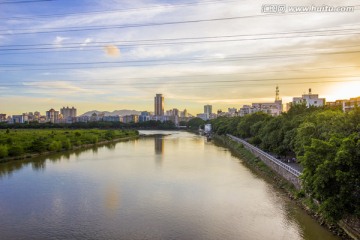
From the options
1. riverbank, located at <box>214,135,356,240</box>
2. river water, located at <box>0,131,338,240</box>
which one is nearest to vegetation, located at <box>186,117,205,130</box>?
riverbank, located at <box>214,135,356,240</box>

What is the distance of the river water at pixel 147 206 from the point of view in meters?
11.0

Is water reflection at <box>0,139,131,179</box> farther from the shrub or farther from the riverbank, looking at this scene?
the riverbank

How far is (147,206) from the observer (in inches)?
544

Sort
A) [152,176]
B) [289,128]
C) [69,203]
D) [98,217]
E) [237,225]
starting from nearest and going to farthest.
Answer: [237,225] → [98,217] → [69,203] → [152,176] → [289,128]

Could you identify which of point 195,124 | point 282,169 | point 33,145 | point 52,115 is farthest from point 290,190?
point 52,115

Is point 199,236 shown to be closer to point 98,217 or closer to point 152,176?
point 98,217

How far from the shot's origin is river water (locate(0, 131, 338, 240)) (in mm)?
11016

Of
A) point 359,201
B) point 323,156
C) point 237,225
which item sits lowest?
point 237,225

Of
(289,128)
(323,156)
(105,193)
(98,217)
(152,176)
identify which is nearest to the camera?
(323,156)

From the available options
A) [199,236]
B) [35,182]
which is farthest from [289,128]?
[35,182]

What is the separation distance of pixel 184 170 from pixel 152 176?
2.98 metres

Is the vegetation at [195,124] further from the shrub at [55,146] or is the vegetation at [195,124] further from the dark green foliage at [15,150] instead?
the dark green foliage at [15,150]

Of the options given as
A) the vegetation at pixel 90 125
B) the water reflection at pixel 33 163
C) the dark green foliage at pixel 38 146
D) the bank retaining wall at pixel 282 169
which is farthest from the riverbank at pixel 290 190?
the vegetation at pixel 90 125

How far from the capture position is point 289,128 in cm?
2219
